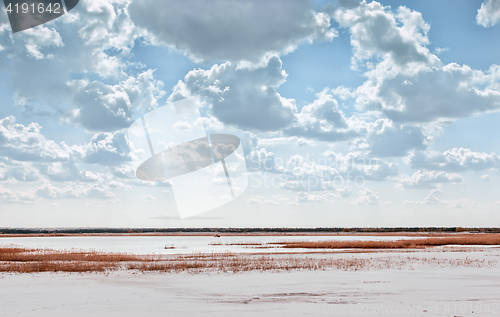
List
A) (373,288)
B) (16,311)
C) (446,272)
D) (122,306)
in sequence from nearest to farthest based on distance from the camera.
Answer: (16,311) < (122,306) < (373,288) < (446,272)

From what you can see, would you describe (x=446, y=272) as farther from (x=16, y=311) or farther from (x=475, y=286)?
(x=16, y=311)

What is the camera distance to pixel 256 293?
21078 mm

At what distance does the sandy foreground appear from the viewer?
1658 centimetres

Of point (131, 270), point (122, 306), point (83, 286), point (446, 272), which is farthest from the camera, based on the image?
point (131, 270)

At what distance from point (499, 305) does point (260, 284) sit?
1286cm

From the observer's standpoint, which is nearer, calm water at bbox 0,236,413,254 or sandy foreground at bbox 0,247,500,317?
sandy foreground at bbox 0,247,500,317

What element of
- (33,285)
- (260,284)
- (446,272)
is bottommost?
(446,272)

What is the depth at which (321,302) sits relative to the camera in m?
18.4

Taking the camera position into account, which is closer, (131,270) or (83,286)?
(83,286)

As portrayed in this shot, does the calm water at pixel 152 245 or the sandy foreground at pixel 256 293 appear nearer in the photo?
the sandy foreground at pixel 256 293

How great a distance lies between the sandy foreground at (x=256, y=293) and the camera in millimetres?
16578

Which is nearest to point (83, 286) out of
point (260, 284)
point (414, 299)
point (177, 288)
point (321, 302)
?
point (177, 288)

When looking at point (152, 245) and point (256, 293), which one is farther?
point (152, 245)

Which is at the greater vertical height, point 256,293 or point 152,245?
point 256,293
